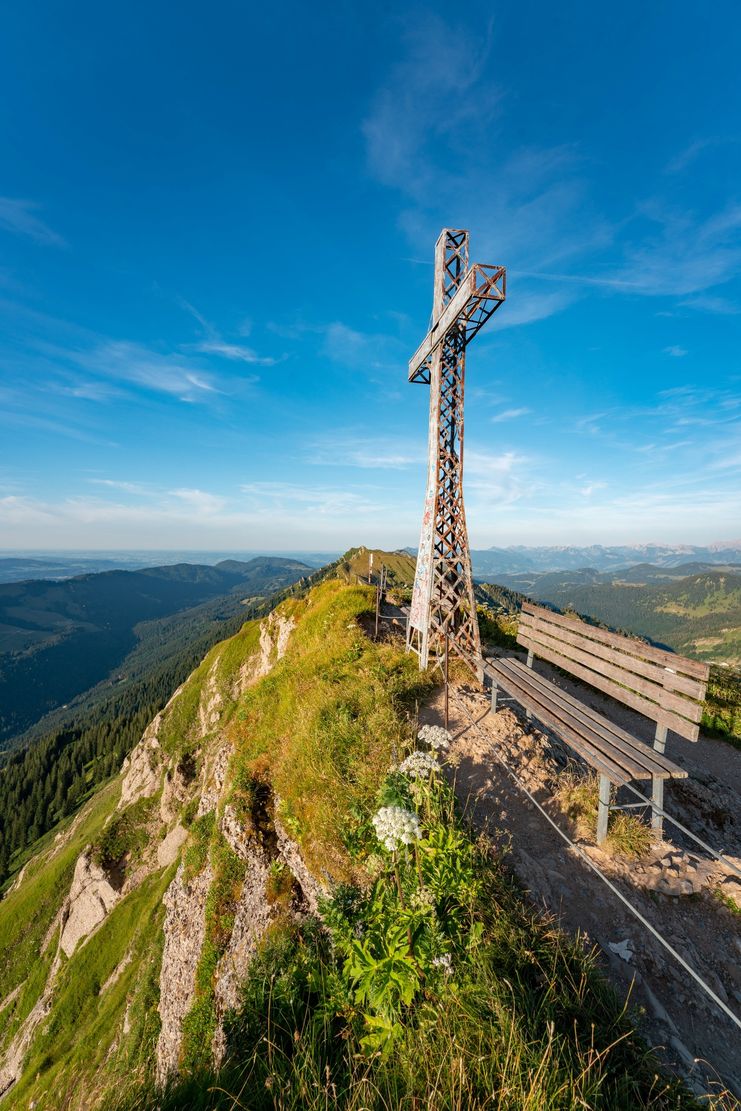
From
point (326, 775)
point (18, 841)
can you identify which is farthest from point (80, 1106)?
point (18, 841)

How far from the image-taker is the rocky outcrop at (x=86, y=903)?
2500 centimetres

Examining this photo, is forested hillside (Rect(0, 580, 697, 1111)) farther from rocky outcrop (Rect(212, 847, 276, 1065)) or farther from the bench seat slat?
the bench seat slat

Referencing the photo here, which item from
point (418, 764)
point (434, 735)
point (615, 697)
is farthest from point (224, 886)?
point (615, 697)

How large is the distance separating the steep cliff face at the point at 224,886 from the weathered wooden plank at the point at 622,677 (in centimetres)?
389

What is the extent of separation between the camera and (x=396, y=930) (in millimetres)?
3111

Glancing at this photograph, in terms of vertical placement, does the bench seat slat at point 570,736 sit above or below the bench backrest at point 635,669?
below

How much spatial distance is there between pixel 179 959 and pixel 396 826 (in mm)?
8283

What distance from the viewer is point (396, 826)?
3240 millimetres

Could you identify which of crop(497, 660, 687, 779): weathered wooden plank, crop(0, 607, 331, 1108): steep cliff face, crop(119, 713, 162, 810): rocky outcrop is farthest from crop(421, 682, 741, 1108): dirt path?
crop(119, 713, 162, 810): rocky outcrop

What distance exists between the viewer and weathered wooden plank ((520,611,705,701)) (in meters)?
5.86

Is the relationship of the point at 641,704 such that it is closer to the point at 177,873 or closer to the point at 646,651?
the point at 646,651

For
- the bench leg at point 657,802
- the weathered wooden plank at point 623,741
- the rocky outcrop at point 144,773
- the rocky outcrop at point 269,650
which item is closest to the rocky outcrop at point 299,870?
the bench leg at point 657,802

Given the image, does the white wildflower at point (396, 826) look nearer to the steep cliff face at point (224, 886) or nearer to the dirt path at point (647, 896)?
the dirt path at point (647, 896)

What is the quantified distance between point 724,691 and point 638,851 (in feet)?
32.0
